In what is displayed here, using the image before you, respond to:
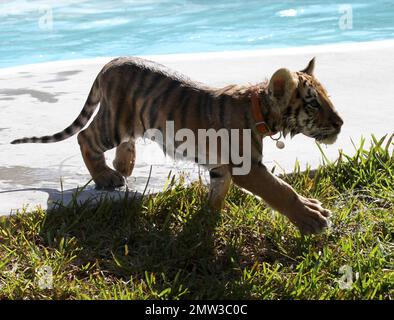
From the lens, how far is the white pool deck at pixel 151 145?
498 cm

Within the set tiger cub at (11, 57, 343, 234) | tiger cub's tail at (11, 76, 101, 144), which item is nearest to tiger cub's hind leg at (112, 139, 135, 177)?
tiger cub at (11, 57, 343, 234)

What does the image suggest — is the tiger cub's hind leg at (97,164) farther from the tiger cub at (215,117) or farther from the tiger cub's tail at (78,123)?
the tiger cub's tail at (78,123)

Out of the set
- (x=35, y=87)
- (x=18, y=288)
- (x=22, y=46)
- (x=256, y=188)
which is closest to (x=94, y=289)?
(x=18, y=288)

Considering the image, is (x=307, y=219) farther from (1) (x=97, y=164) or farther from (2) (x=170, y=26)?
(2) (x=170, y=26)

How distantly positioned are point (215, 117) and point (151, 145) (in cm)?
131

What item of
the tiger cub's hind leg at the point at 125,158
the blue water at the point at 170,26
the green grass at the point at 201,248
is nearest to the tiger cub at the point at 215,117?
the tiger cub's hind leg at the point at 125,158

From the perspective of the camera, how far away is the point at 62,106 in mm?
6496

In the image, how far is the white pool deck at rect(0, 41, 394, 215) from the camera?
498cm

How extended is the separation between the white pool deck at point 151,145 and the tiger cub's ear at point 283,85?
97 centimetres

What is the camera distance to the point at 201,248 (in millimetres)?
4082

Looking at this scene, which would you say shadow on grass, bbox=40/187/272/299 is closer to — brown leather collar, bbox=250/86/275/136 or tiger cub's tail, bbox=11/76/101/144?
brown leather collar, bbox=250/86/275/136

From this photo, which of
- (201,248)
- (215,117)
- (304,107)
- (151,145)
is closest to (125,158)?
(151,145)

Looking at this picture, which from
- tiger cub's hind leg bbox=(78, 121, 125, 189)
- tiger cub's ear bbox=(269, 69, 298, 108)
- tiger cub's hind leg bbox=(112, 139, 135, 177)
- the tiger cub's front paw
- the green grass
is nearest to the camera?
the green grass

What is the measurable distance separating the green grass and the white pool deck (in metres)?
0.30
